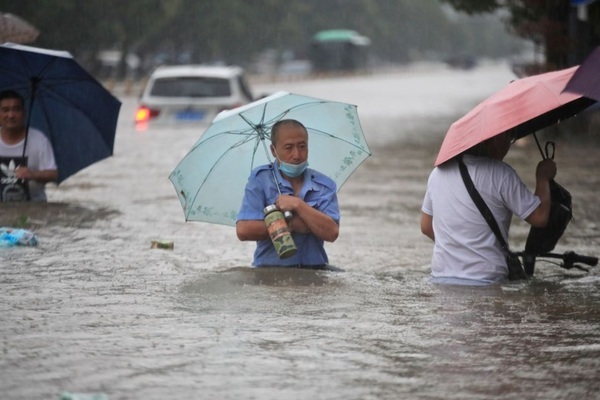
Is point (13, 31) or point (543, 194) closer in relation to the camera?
point (543, 194)

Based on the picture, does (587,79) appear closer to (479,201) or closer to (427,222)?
(479,201)

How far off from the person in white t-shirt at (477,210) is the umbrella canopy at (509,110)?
131 millimetres

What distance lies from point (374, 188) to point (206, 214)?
25.6ft

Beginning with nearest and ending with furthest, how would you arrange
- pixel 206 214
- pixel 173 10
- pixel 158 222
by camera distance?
pixel 206 214 < pixel 158 222 < pixel 173 10

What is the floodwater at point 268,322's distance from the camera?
5703mm

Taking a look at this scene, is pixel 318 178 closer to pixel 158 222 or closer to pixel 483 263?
pixel 483 263

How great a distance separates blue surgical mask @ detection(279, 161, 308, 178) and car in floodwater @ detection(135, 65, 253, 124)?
46.1ft

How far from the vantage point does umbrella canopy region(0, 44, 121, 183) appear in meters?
11.9

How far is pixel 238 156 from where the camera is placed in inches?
352

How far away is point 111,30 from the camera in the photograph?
70062 millimetres

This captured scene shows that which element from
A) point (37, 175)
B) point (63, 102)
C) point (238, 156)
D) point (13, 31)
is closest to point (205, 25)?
point (13, 31)

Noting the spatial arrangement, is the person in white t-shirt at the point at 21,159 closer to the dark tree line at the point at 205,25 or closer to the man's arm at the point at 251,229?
the man's arm at the point at 251,229

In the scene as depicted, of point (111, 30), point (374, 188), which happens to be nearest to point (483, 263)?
point (374, 188)

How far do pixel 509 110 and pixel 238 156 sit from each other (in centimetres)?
202
